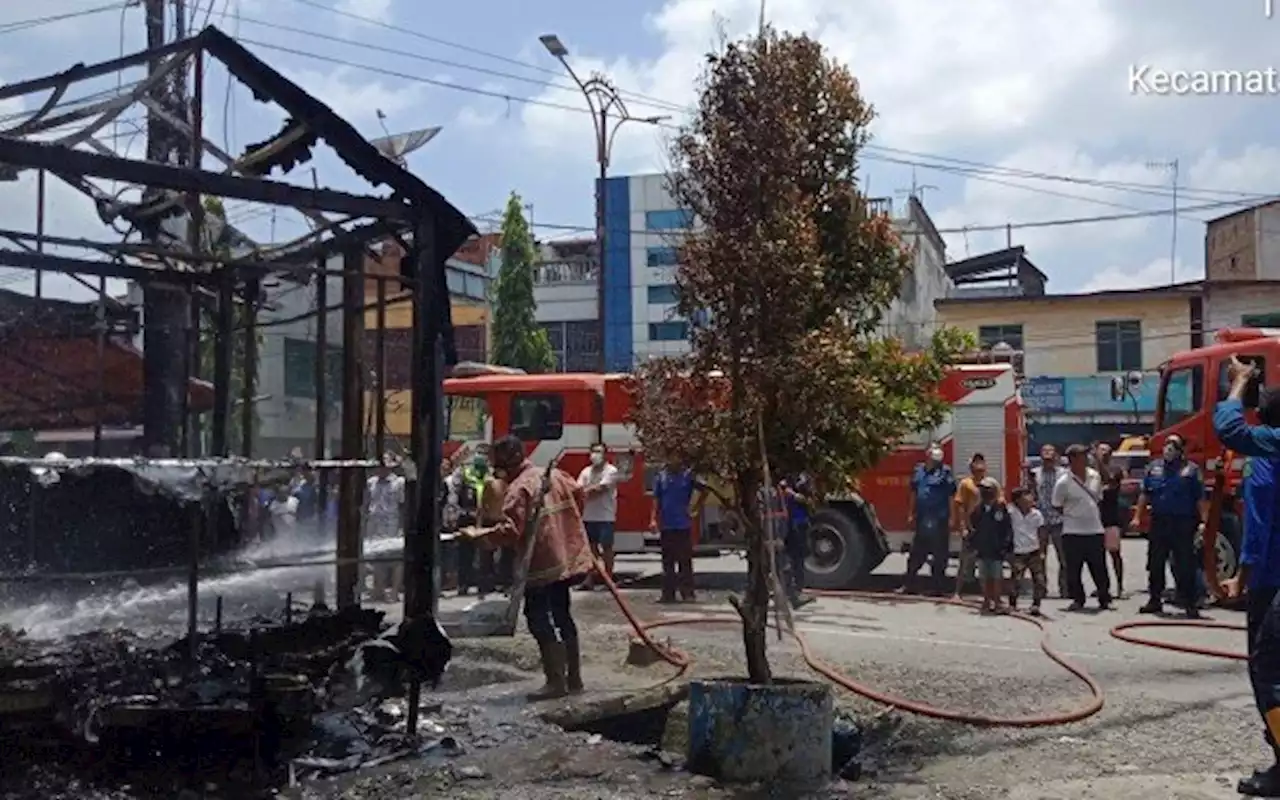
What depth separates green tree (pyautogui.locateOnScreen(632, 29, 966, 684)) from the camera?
22.0 feet

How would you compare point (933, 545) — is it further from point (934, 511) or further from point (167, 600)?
point (167, 600)

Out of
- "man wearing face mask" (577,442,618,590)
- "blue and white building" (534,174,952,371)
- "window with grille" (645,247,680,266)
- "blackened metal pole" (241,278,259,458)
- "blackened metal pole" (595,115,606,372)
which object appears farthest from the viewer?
"blue and white building" (534,174,952,371)

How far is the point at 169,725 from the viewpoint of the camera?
20.8 feet

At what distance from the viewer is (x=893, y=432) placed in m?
7.04

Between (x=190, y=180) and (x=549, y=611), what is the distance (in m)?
3.39

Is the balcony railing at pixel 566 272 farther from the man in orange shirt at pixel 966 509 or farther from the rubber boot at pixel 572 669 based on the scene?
the rubber boot at pixel 572 669

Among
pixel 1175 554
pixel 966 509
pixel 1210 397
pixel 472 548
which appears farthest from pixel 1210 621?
pixel 472 548

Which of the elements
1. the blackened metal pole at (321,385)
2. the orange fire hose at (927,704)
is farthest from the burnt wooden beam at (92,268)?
the orange fire hose at (927,704)

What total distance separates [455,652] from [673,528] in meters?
4.71

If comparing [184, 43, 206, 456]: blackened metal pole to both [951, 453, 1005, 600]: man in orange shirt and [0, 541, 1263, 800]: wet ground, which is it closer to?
[0, 541, 1263, 800]: wet ground

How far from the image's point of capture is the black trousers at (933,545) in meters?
15.1

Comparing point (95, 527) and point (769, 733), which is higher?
point (95, 527)

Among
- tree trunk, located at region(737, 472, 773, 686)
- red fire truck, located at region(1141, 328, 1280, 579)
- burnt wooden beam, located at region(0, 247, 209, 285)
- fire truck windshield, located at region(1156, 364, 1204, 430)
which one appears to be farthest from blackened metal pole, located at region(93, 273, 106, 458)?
fire truck windshield, located at region(1156, 364, 1204, 430)

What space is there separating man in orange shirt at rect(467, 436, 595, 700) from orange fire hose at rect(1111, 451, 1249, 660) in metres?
5.07
